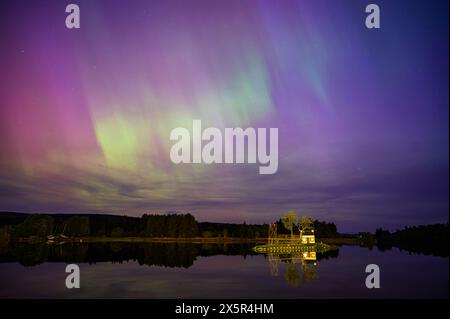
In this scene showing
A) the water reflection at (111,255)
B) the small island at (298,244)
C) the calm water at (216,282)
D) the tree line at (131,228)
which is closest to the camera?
the calm water at (216,282)

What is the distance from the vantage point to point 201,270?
58812 mm

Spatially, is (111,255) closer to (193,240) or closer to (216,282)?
(216,282)

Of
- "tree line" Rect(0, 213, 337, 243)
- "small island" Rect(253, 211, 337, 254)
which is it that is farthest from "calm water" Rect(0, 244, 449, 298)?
"tree line" Rect(0, 213, 337, 243)

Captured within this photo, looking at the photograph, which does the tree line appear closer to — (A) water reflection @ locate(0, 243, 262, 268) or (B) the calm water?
(A) water reflection @ locate(0, 243, 262, 268)

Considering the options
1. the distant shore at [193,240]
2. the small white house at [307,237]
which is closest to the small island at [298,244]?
the small white house at [307,237]

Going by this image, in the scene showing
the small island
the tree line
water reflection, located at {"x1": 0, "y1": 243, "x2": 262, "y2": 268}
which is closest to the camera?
water reflection, located at {"x1": 0, "y1": 243, "x2": 262, "y2": 268}

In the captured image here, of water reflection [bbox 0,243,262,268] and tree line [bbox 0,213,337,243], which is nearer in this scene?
water reflection [bbox 0,243,262,268]

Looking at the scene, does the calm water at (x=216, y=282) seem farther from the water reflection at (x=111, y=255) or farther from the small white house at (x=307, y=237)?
the small white house at (x=307, y=237)

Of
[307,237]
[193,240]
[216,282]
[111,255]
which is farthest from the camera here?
[193,240]

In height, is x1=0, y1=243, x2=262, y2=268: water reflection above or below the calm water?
below

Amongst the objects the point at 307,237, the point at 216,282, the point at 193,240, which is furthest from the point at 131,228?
the point at 216,282

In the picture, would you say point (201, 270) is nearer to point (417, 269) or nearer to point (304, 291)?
point (304, 291)

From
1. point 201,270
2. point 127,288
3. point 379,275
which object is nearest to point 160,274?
point 201,270

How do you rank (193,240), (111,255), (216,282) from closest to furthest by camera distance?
(216,282) → (111,255) → (193,240)
